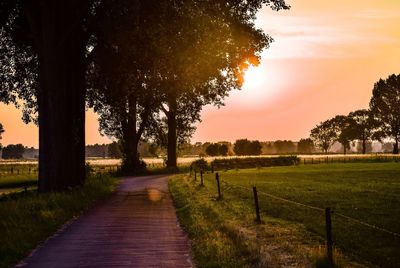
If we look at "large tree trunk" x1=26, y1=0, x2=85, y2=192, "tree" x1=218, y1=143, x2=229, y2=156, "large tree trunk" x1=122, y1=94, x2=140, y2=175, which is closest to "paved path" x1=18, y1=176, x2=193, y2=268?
"large tree trunk" x1=26, y1=0, x2=85, y2=192

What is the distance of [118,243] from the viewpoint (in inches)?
584

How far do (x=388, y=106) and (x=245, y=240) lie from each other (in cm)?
13128

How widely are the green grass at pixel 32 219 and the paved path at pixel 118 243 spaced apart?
365 mm

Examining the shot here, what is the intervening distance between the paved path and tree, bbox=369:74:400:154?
400 ft

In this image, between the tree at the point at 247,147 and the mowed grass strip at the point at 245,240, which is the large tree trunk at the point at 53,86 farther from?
the tree at the point at 247,147

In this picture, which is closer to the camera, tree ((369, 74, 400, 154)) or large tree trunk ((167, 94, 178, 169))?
large tree trunk ((167, 94, 178, 169))

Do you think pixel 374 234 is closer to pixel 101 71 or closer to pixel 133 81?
pixel 133 81

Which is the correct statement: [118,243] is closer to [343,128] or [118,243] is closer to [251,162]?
[251,162]

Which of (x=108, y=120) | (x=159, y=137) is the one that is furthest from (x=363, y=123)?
(x=108, y=120)

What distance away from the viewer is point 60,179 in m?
26.7

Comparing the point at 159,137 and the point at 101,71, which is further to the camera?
the point at 159,137

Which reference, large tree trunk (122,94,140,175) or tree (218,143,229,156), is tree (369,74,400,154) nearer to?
tree (218,143,229,156)

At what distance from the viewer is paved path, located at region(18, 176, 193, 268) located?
12.3 meters

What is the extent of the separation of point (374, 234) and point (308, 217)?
4.04 meters
